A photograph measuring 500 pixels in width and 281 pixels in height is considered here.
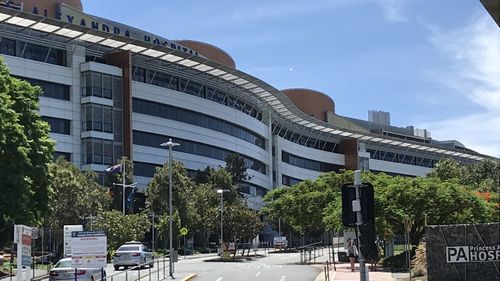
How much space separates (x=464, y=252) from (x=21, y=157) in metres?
20.9

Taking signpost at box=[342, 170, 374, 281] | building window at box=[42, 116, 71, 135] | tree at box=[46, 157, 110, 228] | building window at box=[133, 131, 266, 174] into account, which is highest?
building window at box=[42, 116, 71, 135]

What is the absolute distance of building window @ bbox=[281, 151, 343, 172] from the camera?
115438mm

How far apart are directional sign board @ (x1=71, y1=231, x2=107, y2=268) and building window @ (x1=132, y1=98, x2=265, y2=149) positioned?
195 feet

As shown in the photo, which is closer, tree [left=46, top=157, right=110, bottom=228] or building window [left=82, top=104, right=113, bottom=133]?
tree [left=46, top=157, right=110, bottom=228]

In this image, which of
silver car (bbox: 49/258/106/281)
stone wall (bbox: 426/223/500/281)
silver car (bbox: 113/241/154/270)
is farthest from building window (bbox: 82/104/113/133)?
stone wall (bbox: 426/223/500/281)

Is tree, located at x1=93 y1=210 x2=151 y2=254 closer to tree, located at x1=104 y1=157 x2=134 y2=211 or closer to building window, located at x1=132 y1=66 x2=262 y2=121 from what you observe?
tree, located at x1=104 y1=157 x2=134 y2=211

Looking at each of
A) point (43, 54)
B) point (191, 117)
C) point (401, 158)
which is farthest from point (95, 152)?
point (401, 158)

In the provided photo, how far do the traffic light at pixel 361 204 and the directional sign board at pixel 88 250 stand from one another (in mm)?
11899

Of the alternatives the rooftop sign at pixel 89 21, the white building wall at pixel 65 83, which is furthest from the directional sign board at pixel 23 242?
the rooftop sign at pixel 89 21

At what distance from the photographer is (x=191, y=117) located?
291 ft

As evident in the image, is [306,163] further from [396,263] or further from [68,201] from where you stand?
[396,263]

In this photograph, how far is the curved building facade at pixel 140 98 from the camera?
238ft

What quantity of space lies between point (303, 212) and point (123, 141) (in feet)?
102

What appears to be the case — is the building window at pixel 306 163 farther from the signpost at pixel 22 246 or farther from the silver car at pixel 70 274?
the signpost at pixel 22 246
